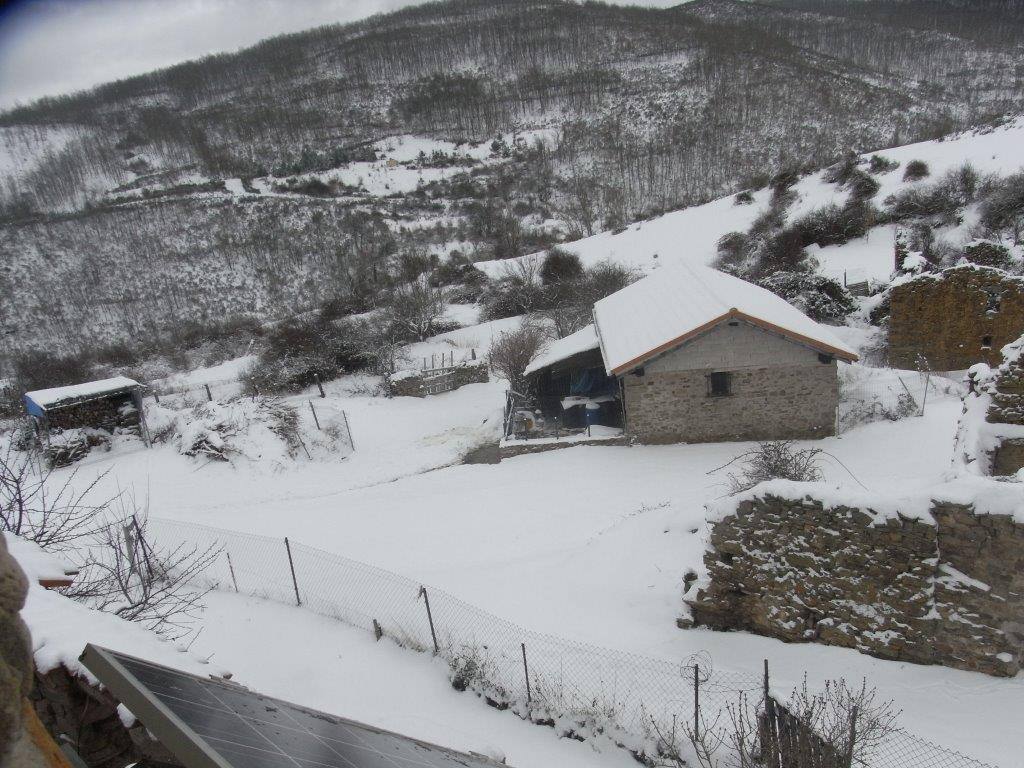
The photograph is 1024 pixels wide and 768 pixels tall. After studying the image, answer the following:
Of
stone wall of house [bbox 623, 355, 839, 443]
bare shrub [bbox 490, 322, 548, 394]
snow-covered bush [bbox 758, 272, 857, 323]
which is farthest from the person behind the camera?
snow-covered bush [bbox 758, 272, 857, 323]

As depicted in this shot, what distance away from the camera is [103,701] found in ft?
9.62

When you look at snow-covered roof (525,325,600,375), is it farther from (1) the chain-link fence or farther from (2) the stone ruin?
(2) the stone ruin

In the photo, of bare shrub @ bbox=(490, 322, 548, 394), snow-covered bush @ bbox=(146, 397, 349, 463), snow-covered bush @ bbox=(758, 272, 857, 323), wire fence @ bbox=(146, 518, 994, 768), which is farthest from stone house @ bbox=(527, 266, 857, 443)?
snow-covered bush @ bbox=(146, 397, 349, 463)

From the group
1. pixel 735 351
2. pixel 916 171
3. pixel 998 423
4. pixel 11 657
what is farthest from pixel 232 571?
pixel 916 171

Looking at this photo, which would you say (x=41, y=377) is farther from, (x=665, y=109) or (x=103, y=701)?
(x=665, y=109)

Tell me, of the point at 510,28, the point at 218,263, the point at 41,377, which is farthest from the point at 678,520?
the point at 510,28

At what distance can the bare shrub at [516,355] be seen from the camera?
22750 mm

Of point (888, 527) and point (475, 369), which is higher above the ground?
point (888, 527)

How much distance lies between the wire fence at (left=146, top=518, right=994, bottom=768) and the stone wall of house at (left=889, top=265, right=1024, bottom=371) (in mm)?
17165

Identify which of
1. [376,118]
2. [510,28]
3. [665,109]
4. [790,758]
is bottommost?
[790,758]

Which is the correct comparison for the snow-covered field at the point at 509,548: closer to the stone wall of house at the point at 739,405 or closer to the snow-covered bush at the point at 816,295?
the stone wall of house at the point at 739,405

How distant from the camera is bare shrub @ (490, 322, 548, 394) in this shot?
22750mm

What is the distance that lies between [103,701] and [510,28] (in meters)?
139

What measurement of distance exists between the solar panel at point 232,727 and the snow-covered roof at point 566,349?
17.3 metres
